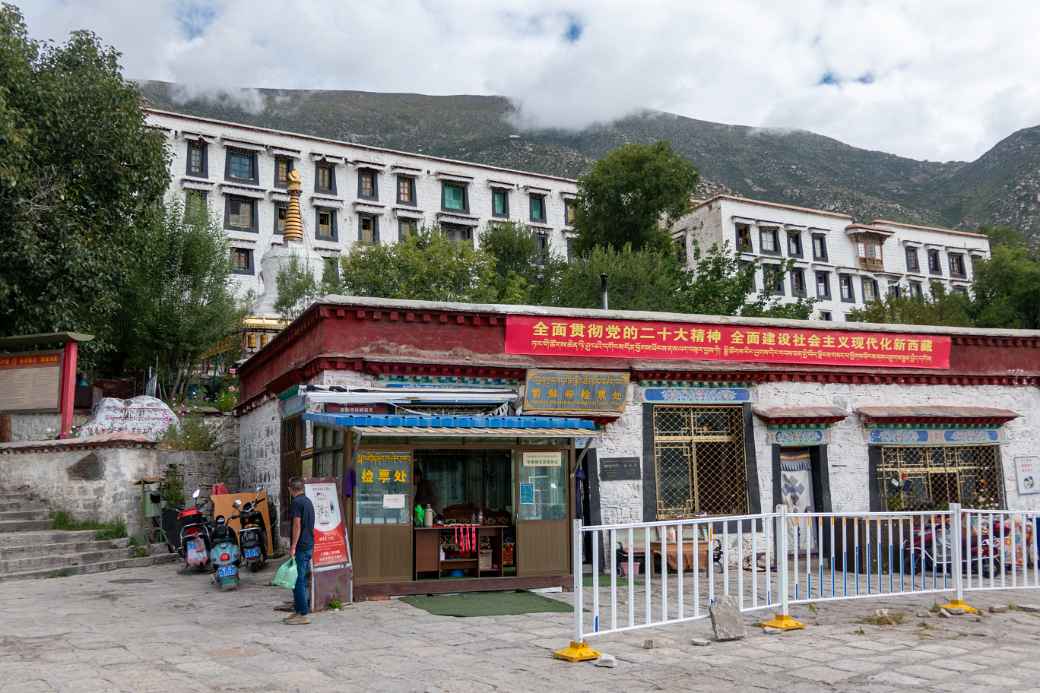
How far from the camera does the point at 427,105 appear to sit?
140500 mm

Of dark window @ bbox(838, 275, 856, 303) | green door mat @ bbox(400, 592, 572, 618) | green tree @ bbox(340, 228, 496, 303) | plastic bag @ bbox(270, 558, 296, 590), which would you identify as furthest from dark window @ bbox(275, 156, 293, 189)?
plastic bag @ bbox(270, 558, 296, 590)

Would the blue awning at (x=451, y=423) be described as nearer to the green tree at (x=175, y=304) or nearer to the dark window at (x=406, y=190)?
the green tree at (x=175, y=304)

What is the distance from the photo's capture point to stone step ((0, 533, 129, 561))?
43.0 ft

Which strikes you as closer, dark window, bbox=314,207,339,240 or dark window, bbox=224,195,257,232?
dark window, bbox=224,195,257,232

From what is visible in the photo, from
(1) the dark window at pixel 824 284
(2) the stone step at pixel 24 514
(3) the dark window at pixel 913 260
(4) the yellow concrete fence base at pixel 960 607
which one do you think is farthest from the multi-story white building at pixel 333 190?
(4) the yellow concrete fence base at pixel 960 607

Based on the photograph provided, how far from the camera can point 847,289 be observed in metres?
55.5

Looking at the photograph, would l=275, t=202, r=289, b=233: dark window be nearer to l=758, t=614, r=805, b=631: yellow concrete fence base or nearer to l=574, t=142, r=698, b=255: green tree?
l=574, t=142, r=698, b=255: green tree

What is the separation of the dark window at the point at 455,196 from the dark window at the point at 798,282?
20.9 meters

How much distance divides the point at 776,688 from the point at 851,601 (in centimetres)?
486

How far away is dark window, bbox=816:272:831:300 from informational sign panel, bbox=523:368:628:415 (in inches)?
1718

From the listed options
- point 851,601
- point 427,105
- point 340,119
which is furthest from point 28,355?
point 427,105

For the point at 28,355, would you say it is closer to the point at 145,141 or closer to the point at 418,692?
the point at 145,141

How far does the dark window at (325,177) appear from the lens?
1798 inches

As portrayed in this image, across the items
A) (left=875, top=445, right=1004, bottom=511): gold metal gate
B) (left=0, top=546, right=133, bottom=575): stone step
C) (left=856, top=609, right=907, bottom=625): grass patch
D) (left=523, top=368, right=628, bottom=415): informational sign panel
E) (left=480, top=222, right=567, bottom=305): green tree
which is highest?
(left=480, top=222, right=567, bottom=305): green tree
